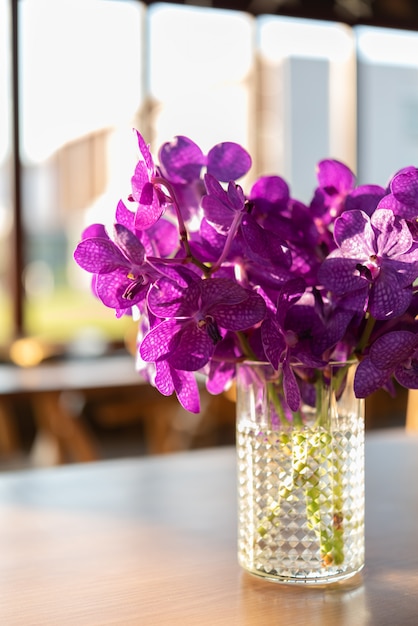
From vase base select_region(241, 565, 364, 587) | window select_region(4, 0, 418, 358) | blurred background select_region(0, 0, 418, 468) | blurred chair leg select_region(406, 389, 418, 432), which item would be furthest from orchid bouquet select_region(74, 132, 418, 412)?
window select_region(4, 0, 418, 358)

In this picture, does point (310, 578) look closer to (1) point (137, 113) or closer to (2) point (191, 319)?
(2) point (191, 319)

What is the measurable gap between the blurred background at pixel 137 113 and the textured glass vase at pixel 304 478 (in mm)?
3951

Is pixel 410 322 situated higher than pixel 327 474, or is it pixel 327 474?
pixel 410 322

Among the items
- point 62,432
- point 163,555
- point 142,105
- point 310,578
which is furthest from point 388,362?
point 142,105

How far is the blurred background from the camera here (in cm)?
554

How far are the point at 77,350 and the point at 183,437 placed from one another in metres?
0.99

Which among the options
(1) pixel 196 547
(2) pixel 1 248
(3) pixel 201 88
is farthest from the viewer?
(3) pixel 201 88

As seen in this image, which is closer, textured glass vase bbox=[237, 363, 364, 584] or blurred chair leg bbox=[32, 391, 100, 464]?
textured glass vase bbox=[237, 363, 364, 584]

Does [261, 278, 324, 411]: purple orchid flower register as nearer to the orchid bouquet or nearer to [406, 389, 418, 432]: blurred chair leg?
the orchid bouquet

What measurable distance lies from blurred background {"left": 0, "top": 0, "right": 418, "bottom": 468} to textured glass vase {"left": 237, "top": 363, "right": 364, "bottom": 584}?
3951mm

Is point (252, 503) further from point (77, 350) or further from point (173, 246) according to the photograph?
point (77, 350)

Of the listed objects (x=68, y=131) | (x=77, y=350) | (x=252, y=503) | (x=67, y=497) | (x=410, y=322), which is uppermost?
(x=68, y=131)

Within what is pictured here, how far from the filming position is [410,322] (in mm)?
737

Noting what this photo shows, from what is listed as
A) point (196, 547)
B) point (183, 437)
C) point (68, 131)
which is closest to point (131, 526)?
point (196, 547)
